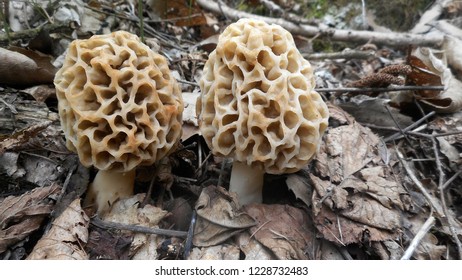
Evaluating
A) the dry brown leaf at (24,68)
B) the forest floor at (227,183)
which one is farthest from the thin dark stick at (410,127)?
the dry brown leaf at (24,68)

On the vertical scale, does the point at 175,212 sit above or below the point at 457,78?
below

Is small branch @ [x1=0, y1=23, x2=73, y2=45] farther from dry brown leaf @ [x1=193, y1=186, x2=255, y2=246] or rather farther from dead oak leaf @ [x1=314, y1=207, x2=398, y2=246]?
dead oak leaf @ [x1=314, y1=207, x2=398, y2=246]

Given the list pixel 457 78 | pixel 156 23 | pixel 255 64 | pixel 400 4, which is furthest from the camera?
pixel 400 4

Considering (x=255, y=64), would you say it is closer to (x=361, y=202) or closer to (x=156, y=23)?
(x=361, y=202)

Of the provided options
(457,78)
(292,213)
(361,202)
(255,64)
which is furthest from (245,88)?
(457,78)

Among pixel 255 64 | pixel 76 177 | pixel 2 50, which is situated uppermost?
pixel 255 64

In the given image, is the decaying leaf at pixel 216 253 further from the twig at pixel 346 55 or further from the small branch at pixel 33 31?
the twig at pixel 346 55

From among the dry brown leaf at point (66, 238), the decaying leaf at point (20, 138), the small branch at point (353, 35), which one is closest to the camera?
the dry brown leaf at point (66, 238)
